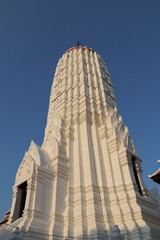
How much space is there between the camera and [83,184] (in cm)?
1134

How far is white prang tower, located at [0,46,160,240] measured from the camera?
30.1 ft

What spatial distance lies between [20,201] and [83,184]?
3462 mm

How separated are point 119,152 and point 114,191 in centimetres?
Answer: 249

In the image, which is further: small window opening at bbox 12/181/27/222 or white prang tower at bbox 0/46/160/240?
small window opening at bbox 12/181/27/222

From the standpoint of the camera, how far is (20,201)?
1119 cm

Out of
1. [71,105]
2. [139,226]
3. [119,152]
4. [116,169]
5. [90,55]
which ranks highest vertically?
[90,55]

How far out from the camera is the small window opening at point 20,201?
10.6m

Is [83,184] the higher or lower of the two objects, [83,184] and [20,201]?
the higher

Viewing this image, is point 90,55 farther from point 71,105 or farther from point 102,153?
point 102,153

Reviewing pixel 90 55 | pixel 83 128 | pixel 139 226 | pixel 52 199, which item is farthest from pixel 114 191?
pixel 90 55

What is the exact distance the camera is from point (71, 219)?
9875mm

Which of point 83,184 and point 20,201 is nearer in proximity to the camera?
point 20,201

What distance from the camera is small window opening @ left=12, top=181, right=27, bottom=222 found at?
10570mm

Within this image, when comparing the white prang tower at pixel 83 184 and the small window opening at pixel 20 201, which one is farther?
the small window opening at pixel 20 201
